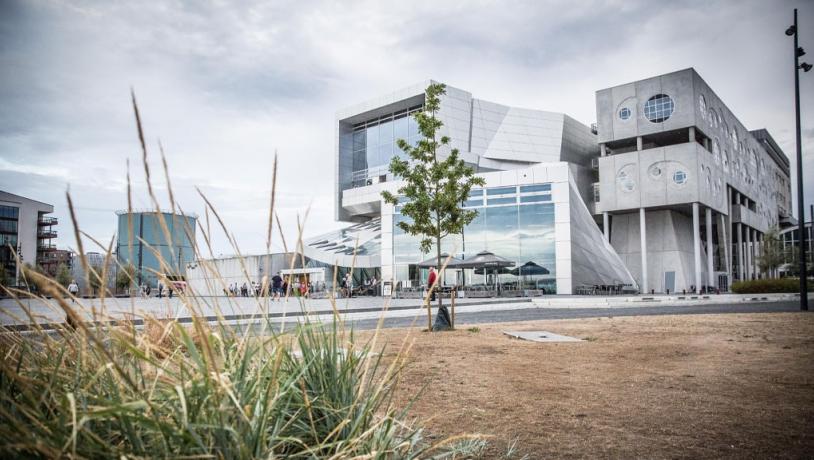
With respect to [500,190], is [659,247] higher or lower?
lower

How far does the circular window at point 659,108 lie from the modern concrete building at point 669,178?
0.08 meters

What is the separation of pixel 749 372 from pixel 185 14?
20.5 ft

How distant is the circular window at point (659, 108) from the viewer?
4400 cm

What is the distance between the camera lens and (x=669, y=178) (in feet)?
142

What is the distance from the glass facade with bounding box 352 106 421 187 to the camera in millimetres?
55656

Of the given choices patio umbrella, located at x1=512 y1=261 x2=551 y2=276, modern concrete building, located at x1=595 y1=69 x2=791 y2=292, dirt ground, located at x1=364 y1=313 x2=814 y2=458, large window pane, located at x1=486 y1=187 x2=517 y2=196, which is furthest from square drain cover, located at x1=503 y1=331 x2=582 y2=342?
modern concrete building, located at x1=595 y1=69 x2=791 y2=292

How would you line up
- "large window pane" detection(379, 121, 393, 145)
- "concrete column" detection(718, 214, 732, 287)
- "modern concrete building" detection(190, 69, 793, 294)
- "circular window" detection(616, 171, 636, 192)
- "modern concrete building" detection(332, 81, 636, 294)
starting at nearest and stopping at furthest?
1. "modern concrete building" detection(332, 81, 636, 294)
2. "modern concrete building" detection(190, 69, 793, 294)
3. "circular window" detection(616, 171, 636, 192)
4. "concrete column" detection(718, 214, 732, 287)
5. "large window pane" detection(379, 121, 393, 145)

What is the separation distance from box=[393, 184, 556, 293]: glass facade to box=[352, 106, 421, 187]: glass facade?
15726 millimetres

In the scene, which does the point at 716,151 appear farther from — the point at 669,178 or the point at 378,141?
the point at 378,141

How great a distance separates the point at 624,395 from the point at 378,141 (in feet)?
181

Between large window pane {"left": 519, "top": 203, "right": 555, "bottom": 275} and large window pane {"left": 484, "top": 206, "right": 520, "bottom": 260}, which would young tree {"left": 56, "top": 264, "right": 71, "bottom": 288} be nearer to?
large window pane {"left": 519, "top": 203, "right": 555, "bottom": 275}

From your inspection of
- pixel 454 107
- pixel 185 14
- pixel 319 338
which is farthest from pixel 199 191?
pixel 454 107

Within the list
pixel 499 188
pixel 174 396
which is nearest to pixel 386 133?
pixel 499 188

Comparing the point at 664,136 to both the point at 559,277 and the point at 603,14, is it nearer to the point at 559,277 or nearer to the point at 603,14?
the point at 559,277
